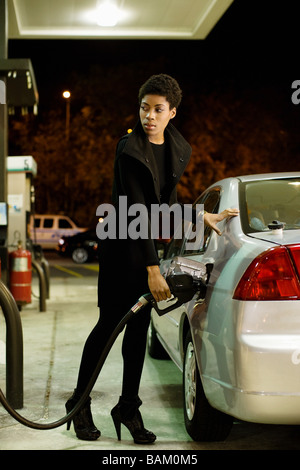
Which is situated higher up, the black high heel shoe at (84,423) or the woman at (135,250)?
the woman at (135,250)

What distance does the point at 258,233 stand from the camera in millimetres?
3551

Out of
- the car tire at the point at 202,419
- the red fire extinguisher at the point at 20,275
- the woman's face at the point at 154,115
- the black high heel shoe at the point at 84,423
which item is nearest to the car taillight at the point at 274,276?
the car tire at the point at 202,419

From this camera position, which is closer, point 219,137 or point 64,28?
point 64,28

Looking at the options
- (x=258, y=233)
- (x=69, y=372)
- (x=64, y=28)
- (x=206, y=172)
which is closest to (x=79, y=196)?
(x=206, y=172)

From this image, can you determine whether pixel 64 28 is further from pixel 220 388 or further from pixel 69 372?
pixel 220 388

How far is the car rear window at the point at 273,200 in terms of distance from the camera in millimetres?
4141

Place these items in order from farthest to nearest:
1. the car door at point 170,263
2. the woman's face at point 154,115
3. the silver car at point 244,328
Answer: the car door at point 170,263 < the woman's face at point 154,115 < the silver car at point 244,328

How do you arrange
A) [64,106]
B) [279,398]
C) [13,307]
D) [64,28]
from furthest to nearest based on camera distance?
[64,106]
[64,28]
[13,307]
[279,398]

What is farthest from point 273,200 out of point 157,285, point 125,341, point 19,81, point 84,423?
point 19,81

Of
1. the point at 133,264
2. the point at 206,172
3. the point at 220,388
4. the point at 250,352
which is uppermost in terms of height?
the point at 206,172

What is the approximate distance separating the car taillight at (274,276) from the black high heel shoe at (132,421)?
3.55ft

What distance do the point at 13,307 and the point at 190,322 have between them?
1187 mm

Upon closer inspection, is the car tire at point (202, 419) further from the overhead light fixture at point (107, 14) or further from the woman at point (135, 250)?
the overhead light fixture at point (107, 14)

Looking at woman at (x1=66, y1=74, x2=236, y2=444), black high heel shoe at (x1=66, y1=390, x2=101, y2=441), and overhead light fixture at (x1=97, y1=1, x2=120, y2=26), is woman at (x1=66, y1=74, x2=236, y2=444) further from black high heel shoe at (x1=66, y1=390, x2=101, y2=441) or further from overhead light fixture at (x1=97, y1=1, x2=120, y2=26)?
overhead light fixture at (x1=97, y1=1, x2=120, y2=26)
